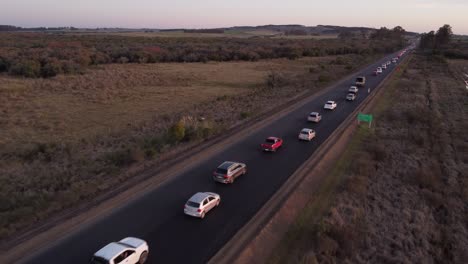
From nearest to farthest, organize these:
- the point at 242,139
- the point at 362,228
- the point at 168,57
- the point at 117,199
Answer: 1. the point at 362,228
2. the point at 117,199
3. the point at 242,139
4. the point at 168,57

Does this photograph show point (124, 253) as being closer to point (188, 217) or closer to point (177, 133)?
point (188, 217)

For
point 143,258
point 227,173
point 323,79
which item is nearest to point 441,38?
point 323,79

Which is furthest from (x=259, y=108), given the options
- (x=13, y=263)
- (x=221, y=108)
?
(x=13, y=263)

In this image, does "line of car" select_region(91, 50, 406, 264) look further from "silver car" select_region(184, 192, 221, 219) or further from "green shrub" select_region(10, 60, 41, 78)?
"green shrub" select_region(10, 60, 41, 78)

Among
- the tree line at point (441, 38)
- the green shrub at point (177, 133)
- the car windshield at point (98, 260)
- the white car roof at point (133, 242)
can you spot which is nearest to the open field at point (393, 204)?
the white car roof at point (133, 242)

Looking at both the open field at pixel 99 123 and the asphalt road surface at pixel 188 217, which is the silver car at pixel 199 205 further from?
the open field at pixel 99 123

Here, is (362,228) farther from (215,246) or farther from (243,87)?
(243,87)

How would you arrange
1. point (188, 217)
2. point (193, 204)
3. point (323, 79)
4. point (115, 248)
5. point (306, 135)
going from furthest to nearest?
point (323, 79), point (306, 135), point (188, 217), point (193, 204), point (115, 248)

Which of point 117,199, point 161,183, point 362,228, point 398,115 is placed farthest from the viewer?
point 398,115
